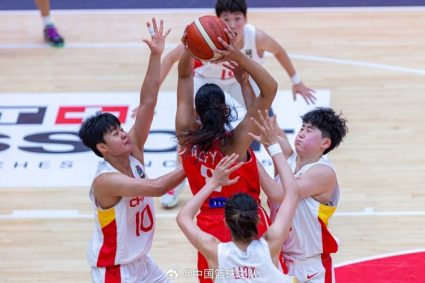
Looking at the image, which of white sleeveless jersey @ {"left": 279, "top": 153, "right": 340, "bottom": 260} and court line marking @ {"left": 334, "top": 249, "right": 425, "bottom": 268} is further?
court line marking @ {"left": 334, "top": 249, "right": 425, "bottom": 268}

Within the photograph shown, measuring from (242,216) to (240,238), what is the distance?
0.51 feet

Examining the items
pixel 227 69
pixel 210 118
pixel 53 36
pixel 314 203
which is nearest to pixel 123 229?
pixel 210 118

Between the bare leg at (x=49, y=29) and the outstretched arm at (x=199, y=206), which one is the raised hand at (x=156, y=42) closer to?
the outstretched arm at (x=199, y=206)

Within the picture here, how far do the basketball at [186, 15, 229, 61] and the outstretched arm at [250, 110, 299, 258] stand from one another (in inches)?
18.4

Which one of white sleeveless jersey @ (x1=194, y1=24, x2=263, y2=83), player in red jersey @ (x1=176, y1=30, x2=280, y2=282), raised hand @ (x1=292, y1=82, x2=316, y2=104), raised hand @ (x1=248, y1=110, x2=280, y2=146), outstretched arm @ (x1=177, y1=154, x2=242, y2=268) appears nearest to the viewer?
outstretched arm @ (x1=177, y1=154, x2=242, y2=268)

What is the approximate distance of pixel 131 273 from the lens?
19.4ft

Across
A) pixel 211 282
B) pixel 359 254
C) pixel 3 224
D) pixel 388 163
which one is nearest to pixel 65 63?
pixel 3 224

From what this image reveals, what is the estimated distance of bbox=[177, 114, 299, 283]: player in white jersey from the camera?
479 cm

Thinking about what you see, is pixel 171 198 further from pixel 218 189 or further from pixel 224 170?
pixel 224 170

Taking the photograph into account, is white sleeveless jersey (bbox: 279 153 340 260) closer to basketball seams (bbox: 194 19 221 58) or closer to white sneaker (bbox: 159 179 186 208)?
basketball seams (bbox: 194 19 221 58)

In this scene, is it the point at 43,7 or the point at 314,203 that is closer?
the point at 314,203

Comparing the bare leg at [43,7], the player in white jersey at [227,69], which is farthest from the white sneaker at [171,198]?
the bare leg at [43,7]

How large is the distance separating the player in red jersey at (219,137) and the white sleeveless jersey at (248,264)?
1.15ft

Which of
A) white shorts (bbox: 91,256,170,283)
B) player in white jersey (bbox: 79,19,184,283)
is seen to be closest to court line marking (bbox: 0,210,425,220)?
white shorts (bbox: 91,256,170,283)
